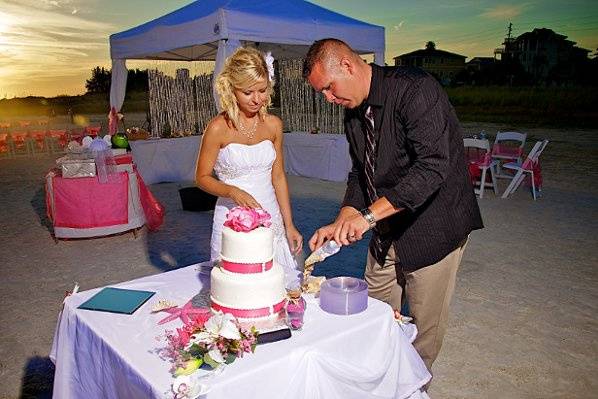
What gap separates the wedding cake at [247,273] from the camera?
174cm

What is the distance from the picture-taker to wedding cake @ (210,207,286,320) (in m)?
1.74

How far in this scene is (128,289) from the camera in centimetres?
230

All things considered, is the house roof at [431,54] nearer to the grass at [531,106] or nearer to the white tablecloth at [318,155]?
the grass at [531,106]

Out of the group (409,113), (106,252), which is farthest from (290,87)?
(409,113)

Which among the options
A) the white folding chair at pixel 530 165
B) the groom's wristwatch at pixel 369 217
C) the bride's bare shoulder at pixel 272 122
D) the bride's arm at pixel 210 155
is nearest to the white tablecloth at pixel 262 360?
the groom's wristwatch at pixel 369 217

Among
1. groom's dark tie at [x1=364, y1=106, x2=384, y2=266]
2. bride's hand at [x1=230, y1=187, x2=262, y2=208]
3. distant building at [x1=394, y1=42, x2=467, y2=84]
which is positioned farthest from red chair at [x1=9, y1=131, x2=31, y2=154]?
distant building at [x1=394, y1=42, x2=467, y2=84]

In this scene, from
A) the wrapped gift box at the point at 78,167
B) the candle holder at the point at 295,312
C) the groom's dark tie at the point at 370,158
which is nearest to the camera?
the candle holder at the point at 295,312

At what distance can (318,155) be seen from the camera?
35.7 feet

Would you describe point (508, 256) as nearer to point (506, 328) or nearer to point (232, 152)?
point (506, 328)

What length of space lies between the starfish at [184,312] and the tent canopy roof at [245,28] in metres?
6.13

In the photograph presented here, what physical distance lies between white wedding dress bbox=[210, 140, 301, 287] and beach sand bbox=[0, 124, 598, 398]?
4.66 feet

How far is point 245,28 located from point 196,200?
2952 millimetres

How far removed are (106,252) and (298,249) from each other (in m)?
4.01

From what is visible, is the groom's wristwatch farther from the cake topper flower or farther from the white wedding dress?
the white wedding dress
